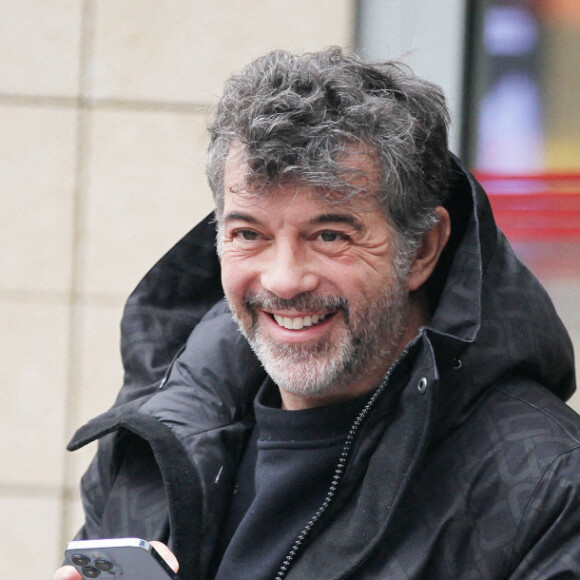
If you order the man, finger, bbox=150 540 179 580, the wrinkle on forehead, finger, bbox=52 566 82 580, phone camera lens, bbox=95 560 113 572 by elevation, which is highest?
the wrinkle on forehead

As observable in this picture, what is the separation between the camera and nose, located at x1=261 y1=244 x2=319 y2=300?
2.00 metres

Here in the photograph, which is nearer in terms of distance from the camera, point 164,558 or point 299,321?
point 164,558

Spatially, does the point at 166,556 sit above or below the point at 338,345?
below

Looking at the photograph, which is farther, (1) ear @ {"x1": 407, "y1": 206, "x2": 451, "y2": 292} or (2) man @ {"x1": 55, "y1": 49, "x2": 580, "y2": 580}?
(1) ear @ {"x1": 407, "y1": 206, "x2": 451, "y2": 292}

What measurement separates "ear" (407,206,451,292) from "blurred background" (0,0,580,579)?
4.87 ft

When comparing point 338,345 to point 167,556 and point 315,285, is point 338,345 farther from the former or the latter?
point 167,556

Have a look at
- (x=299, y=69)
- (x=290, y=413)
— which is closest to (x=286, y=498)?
(x=290, y=413)

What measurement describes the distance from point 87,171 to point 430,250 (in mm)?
1974

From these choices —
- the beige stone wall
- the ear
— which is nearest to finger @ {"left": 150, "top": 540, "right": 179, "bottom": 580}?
the ear

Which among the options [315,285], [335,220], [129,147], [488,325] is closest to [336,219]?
[335,220]

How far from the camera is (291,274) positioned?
2.00 meters

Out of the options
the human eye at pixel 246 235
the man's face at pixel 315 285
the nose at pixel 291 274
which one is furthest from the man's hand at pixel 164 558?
the human eye at pixel 246 235

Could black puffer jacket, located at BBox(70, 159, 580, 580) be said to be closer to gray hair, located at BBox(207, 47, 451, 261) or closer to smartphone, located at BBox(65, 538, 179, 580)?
gray hair, located at BBox(207, 47, 451, 261)

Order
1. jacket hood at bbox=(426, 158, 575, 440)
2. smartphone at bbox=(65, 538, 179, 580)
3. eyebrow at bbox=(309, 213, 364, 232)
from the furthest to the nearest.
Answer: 1. eyebrow at bbox=(309, 213, 364, 232)
2. jacket hood at bbox=(426, 158, 575, 440)
3. smartphone at bbox=(65, 538, 179, 580)
